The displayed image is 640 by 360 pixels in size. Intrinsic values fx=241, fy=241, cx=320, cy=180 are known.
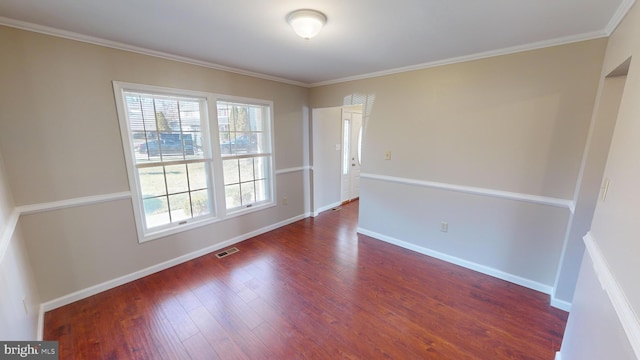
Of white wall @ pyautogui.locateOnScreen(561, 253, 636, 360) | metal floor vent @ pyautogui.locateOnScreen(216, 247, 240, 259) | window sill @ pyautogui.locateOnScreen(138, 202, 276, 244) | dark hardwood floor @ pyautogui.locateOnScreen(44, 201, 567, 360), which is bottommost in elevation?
dark hardwood floor @ pyautogui.locateOnScreen(44, 201, 567, 360)

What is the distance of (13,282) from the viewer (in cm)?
146

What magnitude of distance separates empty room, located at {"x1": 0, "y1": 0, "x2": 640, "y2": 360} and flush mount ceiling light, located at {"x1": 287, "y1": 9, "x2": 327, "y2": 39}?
0.04ft

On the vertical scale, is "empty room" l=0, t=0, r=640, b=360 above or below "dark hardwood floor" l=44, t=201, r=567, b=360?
above

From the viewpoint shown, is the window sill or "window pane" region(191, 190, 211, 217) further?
"window pane" region(191, 190, 211, 217)

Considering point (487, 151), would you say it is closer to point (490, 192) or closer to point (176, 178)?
point (490, 192)

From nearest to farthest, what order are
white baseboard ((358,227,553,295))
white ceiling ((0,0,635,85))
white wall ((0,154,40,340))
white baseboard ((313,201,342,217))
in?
white wall ((0,154,40,340)) < white ceiling ((0,0,635,85)) < white baseboard ((358,227,553,295)) < white baseboard ((313,201,342,217))

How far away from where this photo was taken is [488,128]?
2.48 metres

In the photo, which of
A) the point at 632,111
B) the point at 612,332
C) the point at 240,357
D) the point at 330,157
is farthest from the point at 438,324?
the point at 330,157

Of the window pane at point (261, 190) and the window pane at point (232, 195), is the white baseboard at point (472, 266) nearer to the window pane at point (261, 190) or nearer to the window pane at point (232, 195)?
the window pane at point (261, 190)

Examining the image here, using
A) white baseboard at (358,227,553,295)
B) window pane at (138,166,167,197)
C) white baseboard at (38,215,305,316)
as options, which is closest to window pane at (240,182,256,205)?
white baseboard at (38,215,305,316)

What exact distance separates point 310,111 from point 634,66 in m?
3.47

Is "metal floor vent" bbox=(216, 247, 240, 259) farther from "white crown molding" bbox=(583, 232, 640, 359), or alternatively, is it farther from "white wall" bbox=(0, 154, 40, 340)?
"white crown molding" bbox=(583, 232, 640, 359)

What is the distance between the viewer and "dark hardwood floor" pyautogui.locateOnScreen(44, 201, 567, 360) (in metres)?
1.76

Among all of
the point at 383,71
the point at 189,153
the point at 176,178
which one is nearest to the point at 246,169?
the point at 189,153
